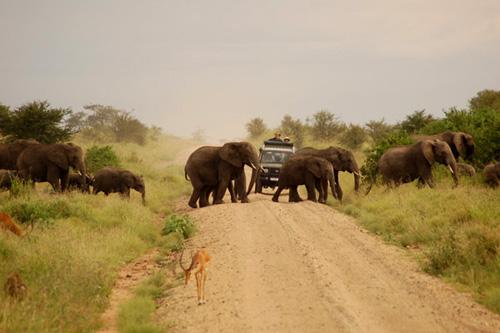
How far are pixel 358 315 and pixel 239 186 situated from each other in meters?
12.7

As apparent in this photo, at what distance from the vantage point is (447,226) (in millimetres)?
13430

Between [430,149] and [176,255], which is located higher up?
[430,149]

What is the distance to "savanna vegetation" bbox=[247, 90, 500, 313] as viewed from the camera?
10523mm

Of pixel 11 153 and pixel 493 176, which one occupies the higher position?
pixel 11 153

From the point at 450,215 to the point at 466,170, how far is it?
833 cm

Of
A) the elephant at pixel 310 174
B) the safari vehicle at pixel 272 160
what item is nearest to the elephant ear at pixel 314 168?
the elephant at pixel 310 174

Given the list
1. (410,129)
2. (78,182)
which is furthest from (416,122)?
(78,182)

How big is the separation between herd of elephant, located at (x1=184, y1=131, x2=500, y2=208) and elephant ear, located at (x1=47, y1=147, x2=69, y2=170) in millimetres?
4117

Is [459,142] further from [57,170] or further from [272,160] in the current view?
[57,170]

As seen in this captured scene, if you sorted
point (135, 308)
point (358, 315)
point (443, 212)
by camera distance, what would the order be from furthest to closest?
point (443, 212) → point (135, 308) → point (358, 315)

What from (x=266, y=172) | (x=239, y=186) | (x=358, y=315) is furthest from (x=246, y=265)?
(x=266, y=172)

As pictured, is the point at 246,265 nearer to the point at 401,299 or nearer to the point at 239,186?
the point at 401,299

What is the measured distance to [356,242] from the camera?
522 inches

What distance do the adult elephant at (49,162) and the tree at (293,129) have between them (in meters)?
32.5
